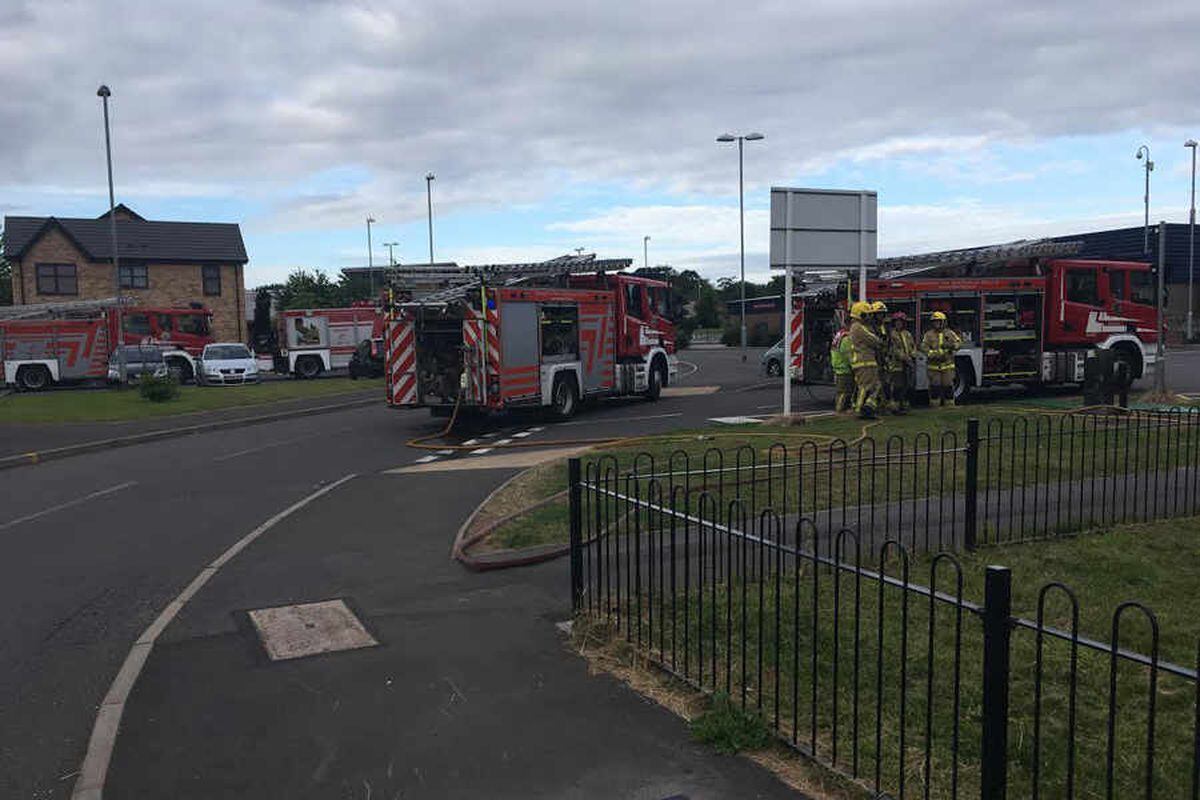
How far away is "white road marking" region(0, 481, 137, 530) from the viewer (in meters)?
10.9

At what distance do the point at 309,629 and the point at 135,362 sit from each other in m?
31.5

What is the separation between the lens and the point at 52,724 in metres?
5.20

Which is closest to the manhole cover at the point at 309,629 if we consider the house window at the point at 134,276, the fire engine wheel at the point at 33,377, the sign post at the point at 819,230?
the sign post at the point at 819,230

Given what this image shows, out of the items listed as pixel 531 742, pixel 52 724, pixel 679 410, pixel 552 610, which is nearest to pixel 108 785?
pixel 52 724

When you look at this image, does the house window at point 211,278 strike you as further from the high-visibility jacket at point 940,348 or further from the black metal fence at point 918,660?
the black metal fence at point 918,660

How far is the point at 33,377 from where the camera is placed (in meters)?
34.9

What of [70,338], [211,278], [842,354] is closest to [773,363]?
[842,354]

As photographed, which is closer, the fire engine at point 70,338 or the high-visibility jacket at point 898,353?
the high-visibility jacket at point 898,353

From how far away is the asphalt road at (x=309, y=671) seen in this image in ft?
14.9

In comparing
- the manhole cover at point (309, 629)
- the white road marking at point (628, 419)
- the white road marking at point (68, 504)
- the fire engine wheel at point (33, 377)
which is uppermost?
the fire engine wheel at point (33, 377)

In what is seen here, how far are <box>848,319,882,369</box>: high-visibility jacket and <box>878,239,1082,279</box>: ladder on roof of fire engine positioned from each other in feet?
16.3

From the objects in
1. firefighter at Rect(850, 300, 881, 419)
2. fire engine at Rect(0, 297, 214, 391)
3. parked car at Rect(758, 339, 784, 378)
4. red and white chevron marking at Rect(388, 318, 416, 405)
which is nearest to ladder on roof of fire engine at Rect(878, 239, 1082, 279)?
firefighter at Rect(850, 300, 881, 419)

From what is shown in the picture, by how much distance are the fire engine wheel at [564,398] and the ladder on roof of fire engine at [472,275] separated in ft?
7.13

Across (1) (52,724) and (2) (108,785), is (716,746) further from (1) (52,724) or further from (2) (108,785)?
(1) (52,724)
